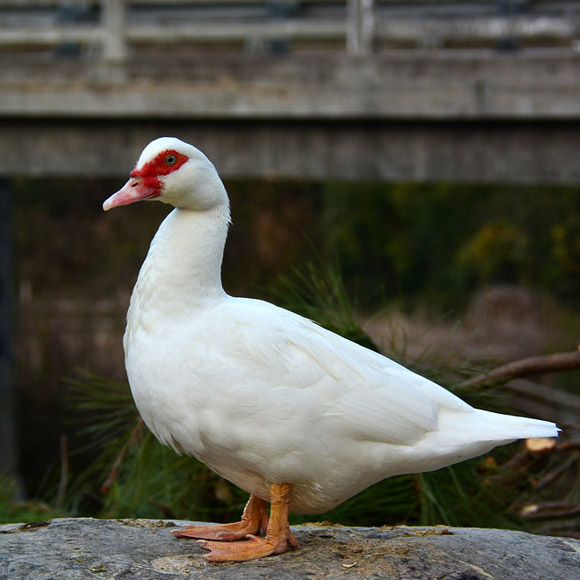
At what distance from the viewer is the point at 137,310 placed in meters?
2.95

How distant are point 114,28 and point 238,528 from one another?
5.03 metres

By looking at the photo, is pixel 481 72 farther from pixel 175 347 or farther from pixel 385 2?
pixel 175 347

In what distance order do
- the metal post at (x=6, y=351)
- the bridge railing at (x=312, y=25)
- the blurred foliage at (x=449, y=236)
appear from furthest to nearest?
the blurred foliage at (x=449, y=236) → the metal post at (x=6, y=351) → the bridge railing at (x=312, y=25)

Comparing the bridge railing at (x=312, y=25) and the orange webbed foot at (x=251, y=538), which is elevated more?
the bridge railing at (x=312, y=25)

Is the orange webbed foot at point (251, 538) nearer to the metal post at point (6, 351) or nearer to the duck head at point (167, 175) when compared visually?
the duck head at point (167, 175)

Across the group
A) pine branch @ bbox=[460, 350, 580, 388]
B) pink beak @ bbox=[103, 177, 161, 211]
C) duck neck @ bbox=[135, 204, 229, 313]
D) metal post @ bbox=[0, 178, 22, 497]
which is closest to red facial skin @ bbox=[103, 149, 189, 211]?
pink beak @ bbox=[103, 177, 161, 211]

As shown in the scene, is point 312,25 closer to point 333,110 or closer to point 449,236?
point 333,110

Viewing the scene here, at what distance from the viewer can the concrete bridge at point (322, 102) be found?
250 inches

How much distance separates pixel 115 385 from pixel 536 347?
28.6 feet

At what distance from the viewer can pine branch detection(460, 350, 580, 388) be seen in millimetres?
3826

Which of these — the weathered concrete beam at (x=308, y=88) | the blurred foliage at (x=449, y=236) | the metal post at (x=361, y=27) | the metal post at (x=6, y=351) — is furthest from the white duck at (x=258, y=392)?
the blurred foliage at (x=449, y=236)

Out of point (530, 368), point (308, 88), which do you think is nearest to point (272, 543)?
point (530, 368)

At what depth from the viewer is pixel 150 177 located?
2867 millimetres

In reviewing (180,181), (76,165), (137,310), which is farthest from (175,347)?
(76,165)
